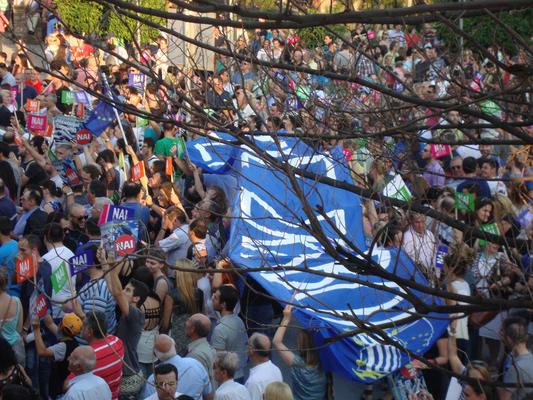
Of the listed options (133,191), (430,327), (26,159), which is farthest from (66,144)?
(430,327)

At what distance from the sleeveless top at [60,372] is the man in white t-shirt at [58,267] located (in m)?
0.32

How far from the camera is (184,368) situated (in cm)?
803

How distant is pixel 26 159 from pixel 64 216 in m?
2.61

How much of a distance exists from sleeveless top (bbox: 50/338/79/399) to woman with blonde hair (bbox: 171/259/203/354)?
40.2 inches

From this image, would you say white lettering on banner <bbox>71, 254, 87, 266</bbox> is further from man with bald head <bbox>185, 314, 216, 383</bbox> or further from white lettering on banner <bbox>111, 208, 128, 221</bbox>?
man with bald head <bbox>185, 314, 216, 383</bbox>

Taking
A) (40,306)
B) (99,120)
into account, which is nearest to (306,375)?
(40,306)

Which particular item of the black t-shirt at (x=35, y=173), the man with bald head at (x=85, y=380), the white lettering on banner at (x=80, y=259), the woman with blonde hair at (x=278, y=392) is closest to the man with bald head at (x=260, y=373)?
the woman with blonde hair at (x=278, y=392)

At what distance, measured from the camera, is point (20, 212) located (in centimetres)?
1258

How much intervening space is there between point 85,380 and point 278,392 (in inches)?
52.4

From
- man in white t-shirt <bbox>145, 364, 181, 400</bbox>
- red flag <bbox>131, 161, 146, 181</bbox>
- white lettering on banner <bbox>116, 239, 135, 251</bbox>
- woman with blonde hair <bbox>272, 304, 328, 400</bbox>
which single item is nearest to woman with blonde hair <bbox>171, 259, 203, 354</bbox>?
white lettering on banner <bbox>116, 239, 135, 251</bbox>

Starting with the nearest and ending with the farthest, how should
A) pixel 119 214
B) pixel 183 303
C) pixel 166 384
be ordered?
pixel 166 384
pixel 183 303
pixel 119 214

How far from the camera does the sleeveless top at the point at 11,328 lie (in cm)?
893

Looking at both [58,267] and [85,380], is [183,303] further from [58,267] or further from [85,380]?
[85,380]

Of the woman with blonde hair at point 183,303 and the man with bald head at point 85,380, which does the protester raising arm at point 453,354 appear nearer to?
the woman with blonde hair at point 183,303
